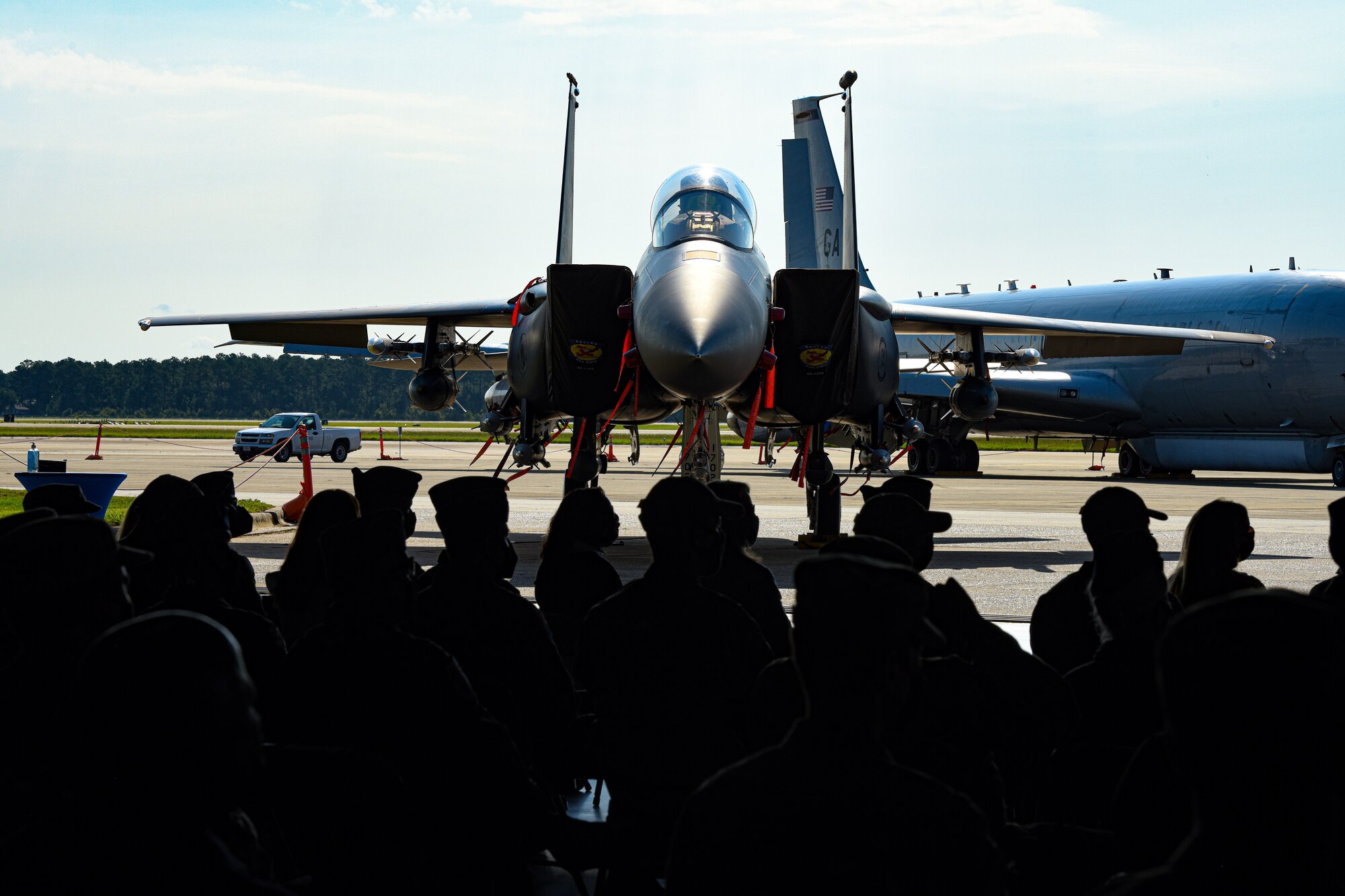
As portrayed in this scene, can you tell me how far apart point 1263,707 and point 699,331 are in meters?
9.00

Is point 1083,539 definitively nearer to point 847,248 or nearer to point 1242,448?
point 847,248

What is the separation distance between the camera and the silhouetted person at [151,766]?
1.92 metres

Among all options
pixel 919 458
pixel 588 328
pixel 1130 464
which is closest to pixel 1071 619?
pixel 588 328

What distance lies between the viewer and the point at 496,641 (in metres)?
4.02

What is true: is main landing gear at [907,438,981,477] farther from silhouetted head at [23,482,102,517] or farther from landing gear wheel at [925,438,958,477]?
silhouetted head at [23,482,102,517]

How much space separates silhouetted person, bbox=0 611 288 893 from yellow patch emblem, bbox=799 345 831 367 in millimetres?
10842

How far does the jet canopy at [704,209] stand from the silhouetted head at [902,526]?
7745 mm

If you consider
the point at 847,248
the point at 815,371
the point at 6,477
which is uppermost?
the point at 847,248

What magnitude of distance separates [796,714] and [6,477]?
28635 mm

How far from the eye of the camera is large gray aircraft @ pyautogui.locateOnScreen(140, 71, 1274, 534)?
11055 mm

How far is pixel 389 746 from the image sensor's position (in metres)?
3.09

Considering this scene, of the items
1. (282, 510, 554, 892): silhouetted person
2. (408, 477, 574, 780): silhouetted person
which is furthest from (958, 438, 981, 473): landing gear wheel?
(282, 510, 554, 892): silhouetted person

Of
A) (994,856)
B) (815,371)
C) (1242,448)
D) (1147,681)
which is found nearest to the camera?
(994,856)

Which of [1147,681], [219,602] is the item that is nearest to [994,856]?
[1147,681]
